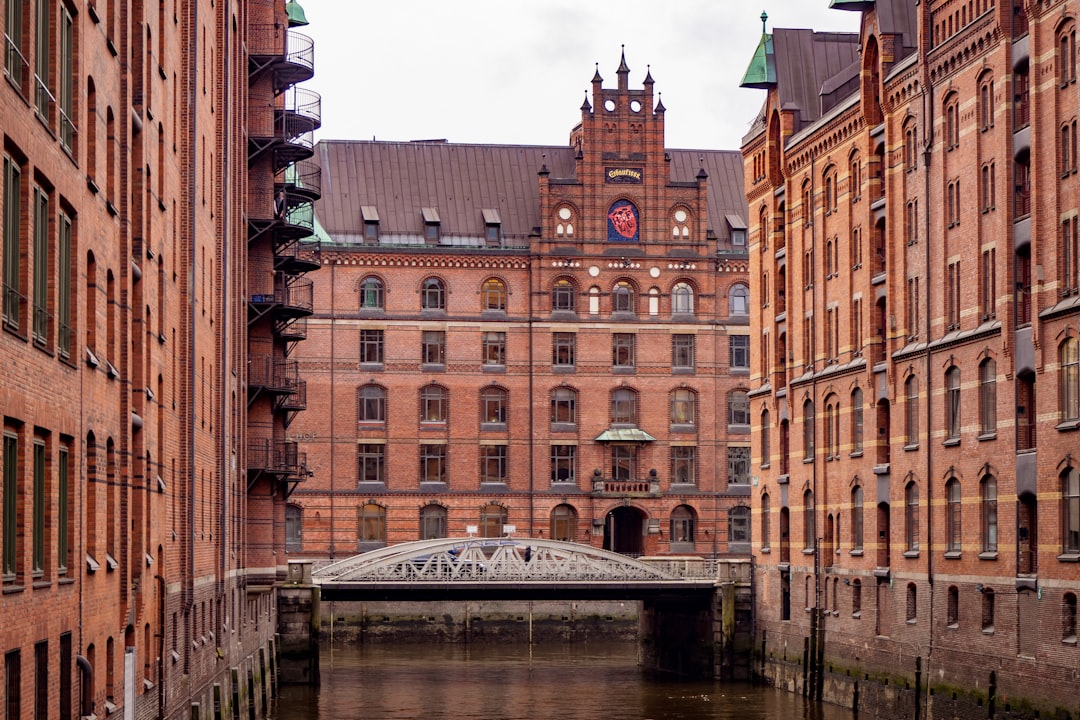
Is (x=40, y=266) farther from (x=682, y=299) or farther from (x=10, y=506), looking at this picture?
(x=682, y=299)

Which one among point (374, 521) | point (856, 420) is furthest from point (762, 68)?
point (374, 521)

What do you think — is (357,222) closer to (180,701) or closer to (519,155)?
(519,155)

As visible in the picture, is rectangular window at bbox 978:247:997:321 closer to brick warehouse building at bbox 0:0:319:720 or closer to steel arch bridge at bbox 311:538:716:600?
brick warehouse building at bbox 0:0:319:720

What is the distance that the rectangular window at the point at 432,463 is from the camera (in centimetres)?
8150

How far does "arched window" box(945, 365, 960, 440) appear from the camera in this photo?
44.7 meters

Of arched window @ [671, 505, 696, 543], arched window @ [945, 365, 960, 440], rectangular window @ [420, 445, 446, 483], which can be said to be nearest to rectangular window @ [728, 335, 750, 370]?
arched window @ [671, 505, 696, 543]

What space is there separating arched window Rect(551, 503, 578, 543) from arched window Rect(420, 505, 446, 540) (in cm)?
477

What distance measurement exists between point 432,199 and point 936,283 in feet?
133

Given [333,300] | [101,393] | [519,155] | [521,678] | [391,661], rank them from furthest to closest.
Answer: [519,155]
[333,300]
[391,661]
[521,678]
[101,393]

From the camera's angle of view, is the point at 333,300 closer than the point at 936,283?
No

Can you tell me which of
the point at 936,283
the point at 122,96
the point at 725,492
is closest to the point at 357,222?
the point at 725,492

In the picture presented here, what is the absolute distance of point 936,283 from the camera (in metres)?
46.1

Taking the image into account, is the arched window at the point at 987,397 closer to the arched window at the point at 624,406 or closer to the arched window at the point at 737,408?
the arched window at the point at 624,406

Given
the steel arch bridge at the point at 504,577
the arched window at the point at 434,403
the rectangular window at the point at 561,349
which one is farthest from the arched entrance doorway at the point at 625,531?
the steel arch bridge at the point at 504,577
